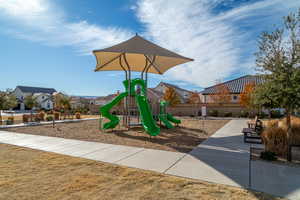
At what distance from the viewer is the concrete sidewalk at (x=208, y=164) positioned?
3.49 m

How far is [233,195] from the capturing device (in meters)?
3.05

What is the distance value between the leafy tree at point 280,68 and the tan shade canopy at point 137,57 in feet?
14.9

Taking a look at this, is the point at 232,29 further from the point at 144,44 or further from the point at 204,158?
the point at 204,158

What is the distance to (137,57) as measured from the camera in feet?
44.8

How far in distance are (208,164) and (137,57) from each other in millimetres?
10757

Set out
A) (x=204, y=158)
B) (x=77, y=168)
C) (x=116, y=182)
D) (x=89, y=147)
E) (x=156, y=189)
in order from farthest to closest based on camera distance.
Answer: (x=89, y=147), (x=204, y=158), (x=77, y=168), (x=116, y=182), (x=156, y=189)

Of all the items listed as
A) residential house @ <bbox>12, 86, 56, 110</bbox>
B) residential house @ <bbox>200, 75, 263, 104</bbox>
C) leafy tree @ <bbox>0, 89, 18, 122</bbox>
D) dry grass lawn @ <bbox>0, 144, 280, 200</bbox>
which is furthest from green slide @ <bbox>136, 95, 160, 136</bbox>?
residential house @ <bbox>12, 86, 56, 110</bbox>

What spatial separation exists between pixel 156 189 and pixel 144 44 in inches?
327

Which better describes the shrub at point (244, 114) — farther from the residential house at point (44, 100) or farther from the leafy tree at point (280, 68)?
the residential house at point (44, 100)

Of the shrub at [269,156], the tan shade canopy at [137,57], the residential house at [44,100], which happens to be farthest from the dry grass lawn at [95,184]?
the residential house at [44,100]

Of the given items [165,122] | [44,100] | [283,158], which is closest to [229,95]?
[165,122]

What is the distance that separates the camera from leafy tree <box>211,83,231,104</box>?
28667 millimetres

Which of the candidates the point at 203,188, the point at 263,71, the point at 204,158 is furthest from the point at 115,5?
the point at 203,188

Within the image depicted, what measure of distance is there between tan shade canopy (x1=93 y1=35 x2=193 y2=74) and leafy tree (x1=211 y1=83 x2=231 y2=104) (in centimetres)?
1758
